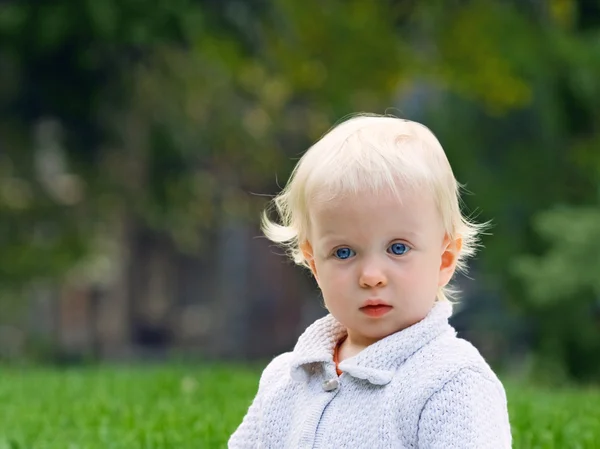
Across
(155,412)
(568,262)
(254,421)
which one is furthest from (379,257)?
(568,262)

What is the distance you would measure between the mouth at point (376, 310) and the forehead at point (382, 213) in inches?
7.0

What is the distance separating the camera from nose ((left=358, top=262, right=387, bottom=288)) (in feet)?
8.54

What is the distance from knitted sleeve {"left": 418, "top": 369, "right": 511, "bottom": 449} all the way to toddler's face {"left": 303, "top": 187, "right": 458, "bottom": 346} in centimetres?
24

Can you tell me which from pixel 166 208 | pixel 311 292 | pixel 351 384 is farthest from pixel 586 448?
pixel 311 292

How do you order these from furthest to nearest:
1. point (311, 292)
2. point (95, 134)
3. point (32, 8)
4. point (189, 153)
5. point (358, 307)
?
point (311, 292) → point (189, 153) → point (95, 134) → point (32, 8) → point (358, 307)

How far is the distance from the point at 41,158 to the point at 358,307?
1081cm

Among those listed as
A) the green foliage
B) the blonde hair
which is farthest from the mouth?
the green foliage

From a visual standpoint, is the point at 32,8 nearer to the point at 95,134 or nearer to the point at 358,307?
the point at 95,134

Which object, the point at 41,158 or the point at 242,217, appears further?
the point at 242,217

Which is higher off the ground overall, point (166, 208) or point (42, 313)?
point (166, 208)

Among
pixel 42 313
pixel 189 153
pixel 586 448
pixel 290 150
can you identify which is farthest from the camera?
pixel 42 313

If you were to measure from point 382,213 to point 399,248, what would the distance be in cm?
10

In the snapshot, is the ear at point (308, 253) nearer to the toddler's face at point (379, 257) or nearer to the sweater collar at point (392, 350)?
the toddler's face at point (379, 257)

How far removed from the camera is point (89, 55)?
33.7ft
